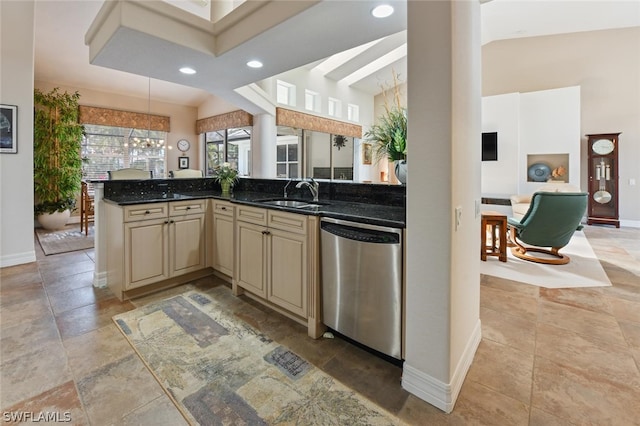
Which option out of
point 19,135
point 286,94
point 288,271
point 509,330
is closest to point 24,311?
point 288,271

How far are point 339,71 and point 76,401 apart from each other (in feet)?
26.8

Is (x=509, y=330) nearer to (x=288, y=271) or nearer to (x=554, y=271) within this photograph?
(x=288, y=271)

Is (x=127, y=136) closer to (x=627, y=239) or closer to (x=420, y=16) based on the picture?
(x=420, y=16)

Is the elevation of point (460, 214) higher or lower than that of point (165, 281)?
higher

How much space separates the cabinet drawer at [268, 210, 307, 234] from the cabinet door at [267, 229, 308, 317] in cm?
4

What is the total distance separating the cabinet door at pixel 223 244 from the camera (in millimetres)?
3129

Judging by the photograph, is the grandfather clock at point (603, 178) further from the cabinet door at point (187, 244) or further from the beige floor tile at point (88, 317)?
the beige floor tile at point (88, 317)

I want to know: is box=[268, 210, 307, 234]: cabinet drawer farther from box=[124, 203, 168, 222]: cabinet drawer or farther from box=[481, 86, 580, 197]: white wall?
box=[481, 86, 580, 197]: white wall

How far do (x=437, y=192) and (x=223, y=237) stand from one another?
7.71 feet

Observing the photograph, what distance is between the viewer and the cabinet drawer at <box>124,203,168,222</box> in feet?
9.22

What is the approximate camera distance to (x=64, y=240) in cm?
528

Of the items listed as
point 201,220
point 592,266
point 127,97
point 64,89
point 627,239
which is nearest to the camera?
point 201,220

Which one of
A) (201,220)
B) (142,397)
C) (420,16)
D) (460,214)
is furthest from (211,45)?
(142,397)

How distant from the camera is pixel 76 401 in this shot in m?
1.64
